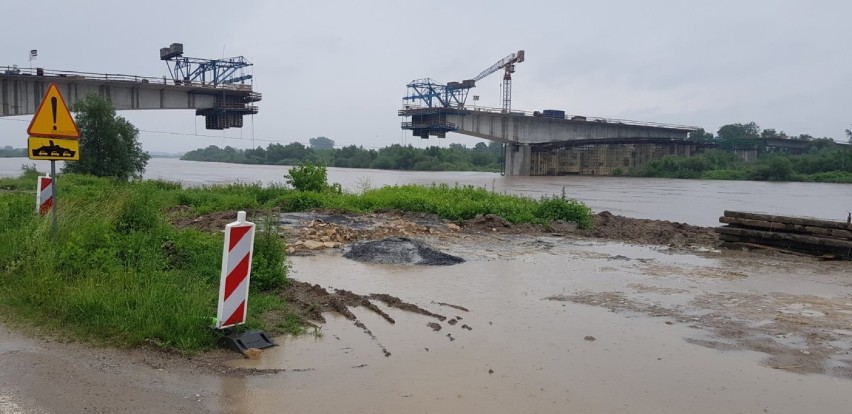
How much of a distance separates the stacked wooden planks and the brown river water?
219cm

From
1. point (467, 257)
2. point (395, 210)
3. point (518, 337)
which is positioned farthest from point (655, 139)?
point (518, 337)

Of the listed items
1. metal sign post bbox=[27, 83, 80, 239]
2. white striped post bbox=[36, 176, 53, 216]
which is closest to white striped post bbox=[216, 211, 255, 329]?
metal sign post bbox=[27, 83, 80, 239]

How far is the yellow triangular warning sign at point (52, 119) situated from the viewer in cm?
781

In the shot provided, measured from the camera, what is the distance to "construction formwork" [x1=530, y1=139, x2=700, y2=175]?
221 ft

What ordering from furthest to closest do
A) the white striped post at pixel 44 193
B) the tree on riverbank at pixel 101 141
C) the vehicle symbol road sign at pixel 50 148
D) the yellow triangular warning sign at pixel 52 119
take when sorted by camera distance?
1. the tree on riverbank at pixel 101 141
2. the white striped post at pixel 44 193
3. the vehicle symbol road sign at pixel 50 148
4. the yellow triangular warning sign at pixel 52 119

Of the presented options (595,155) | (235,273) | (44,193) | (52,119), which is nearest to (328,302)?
(235,273)

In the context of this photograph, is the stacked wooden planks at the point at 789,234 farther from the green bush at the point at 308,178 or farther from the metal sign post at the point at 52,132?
the green bush at the point at 308,178

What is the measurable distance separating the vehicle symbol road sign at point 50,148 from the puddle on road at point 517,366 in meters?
3.93

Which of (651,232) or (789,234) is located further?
(651,232)

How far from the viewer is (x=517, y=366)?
577 centimetres

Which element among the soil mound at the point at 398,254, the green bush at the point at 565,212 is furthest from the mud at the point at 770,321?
the green bush at the point at 565,212

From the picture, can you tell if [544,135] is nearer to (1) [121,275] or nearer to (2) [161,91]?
(2) [161,91]

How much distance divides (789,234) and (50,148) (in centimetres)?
1340

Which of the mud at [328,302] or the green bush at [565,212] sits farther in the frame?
the green bush at [565,212]
